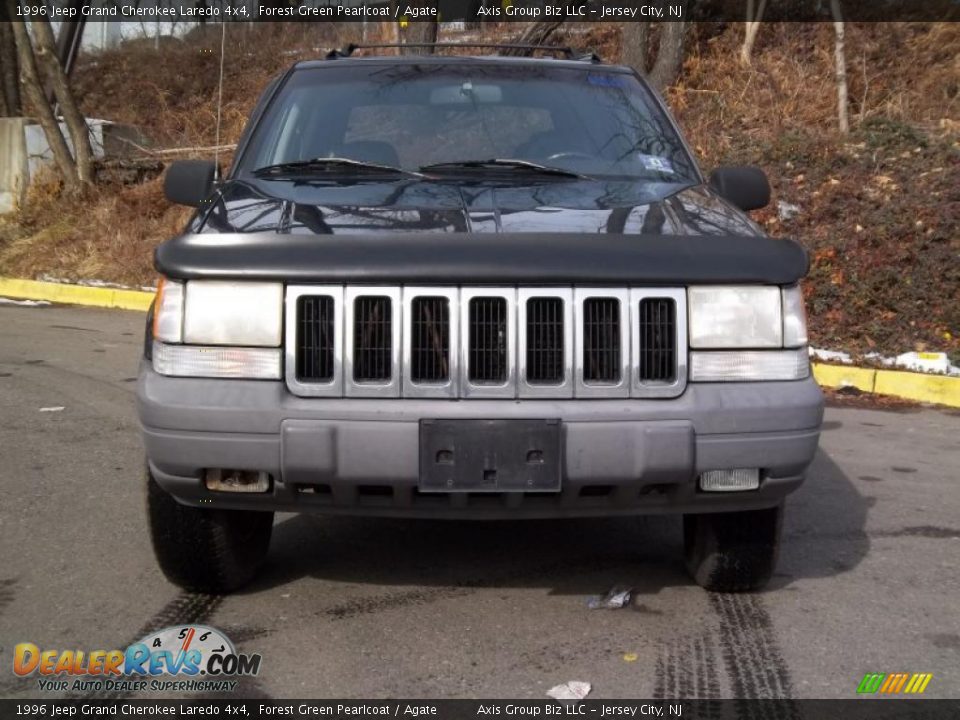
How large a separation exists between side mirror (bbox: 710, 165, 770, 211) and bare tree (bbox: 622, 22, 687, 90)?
11.5 metres

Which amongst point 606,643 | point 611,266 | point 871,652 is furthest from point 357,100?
point 871,652

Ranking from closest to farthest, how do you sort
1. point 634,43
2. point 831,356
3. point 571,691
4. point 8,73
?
1. point 571,691
2. point 831,356
3. point 634,43
4. point 8,73

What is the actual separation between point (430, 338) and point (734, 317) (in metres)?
0.88

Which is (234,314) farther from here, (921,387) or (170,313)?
(921,387)

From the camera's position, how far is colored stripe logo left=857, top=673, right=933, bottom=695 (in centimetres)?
316

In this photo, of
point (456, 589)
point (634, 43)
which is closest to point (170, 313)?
point (456, 589)

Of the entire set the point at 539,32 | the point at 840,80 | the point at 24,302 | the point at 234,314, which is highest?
the point at 539,32

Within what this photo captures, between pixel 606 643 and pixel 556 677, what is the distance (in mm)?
308

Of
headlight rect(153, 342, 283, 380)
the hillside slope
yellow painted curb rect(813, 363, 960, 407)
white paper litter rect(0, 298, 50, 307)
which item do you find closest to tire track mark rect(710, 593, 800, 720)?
headlight rect(153, 342, 283, 380)

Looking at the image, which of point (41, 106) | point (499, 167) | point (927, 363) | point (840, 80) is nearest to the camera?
point (499, 167)

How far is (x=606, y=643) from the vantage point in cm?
342

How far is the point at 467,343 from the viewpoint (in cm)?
317

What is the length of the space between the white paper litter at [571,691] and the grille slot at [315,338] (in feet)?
3.47

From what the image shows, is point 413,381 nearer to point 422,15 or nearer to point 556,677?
point 556,677
